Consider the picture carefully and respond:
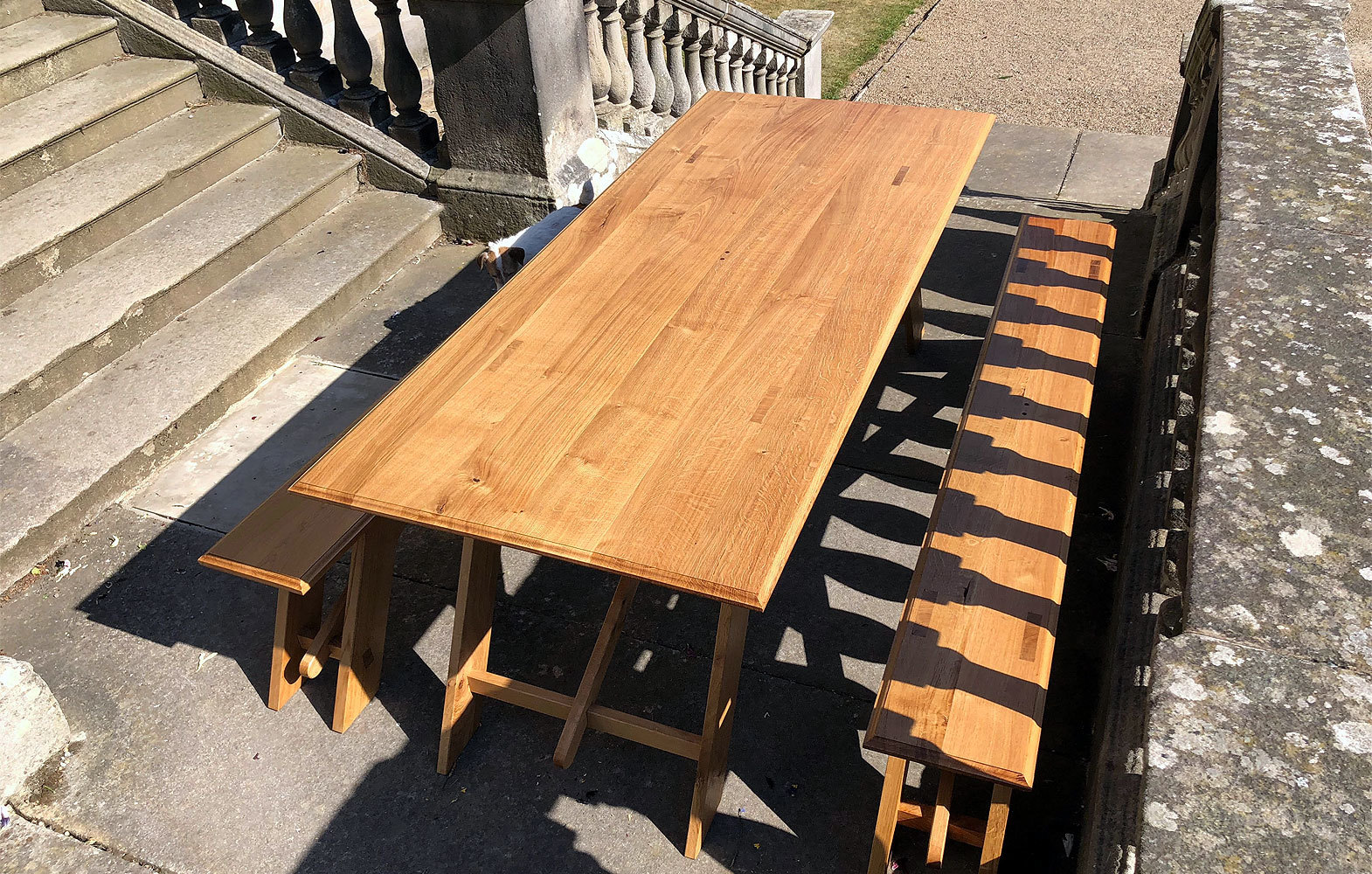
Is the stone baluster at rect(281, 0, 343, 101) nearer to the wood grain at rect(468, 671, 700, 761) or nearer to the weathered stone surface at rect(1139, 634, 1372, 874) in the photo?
the wood grain at rect(468, 671, 700, 761)

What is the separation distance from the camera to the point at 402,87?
4.75 meters

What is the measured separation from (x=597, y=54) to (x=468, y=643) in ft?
11.2

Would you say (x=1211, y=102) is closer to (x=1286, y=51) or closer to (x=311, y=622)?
(x=1286, y=51)

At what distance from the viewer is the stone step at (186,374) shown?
3.25 meters

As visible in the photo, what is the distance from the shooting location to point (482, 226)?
480 centimetres

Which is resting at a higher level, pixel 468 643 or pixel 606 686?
pixel 468 643

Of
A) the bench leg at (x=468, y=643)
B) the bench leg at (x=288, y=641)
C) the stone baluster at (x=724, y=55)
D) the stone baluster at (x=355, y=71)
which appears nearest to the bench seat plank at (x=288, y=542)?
the bench leg at (x=288, y=641)

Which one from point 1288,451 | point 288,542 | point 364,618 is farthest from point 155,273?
point 1288,451

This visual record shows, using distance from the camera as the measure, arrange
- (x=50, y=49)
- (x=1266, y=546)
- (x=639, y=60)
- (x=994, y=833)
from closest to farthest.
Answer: (x=1266, y=546) < (x=994, y=833) < (x=50, y=49) < (x=639, y=60)

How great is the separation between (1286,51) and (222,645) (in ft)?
12.4

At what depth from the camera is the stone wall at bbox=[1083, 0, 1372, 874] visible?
1.12 metres

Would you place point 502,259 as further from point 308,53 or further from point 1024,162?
point 1024,162

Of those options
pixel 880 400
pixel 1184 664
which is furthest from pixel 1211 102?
pixel 1184 664

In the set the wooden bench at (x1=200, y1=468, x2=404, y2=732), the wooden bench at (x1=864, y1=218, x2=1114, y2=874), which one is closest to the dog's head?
the wooden bench at (x1=200, y1=468, x2=404, y2=732)
